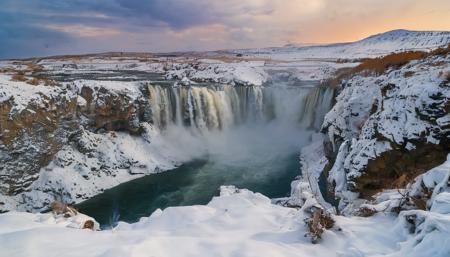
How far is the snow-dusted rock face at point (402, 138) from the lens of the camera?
8.63m

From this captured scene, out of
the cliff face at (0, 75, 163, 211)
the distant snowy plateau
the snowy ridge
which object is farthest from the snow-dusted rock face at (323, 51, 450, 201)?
the snowy ridge

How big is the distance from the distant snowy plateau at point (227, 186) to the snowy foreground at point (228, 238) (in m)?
0.02

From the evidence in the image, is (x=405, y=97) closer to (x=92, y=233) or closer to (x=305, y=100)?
(x=92, y=233)

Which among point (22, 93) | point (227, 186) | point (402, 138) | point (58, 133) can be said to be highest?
point (22, 93)

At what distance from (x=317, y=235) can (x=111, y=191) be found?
17.3 metres

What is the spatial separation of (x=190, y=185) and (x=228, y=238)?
50.3ft

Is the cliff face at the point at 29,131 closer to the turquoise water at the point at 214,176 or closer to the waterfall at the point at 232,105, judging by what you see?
the turquoise water at the point at 214,176

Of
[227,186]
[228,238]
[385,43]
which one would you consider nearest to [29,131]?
[227,186]

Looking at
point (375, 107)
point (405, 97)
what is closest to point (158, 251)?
point (405, 97)

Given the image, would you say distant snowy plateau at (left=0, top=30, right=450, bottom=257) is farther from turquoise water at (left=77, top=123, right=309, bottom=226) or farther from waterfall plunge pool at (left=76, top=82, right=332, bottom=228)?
turquoise water at (left=77, top=123, right=309, bottom=226)

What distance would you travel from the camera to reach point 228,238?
4965mm

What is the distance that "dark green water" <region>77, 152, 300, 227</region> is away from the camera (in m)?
17.6

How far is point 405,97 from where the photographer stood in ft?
32.7

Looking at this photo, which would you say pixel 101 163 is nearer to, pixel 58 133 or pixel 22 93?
pixel 58 133
